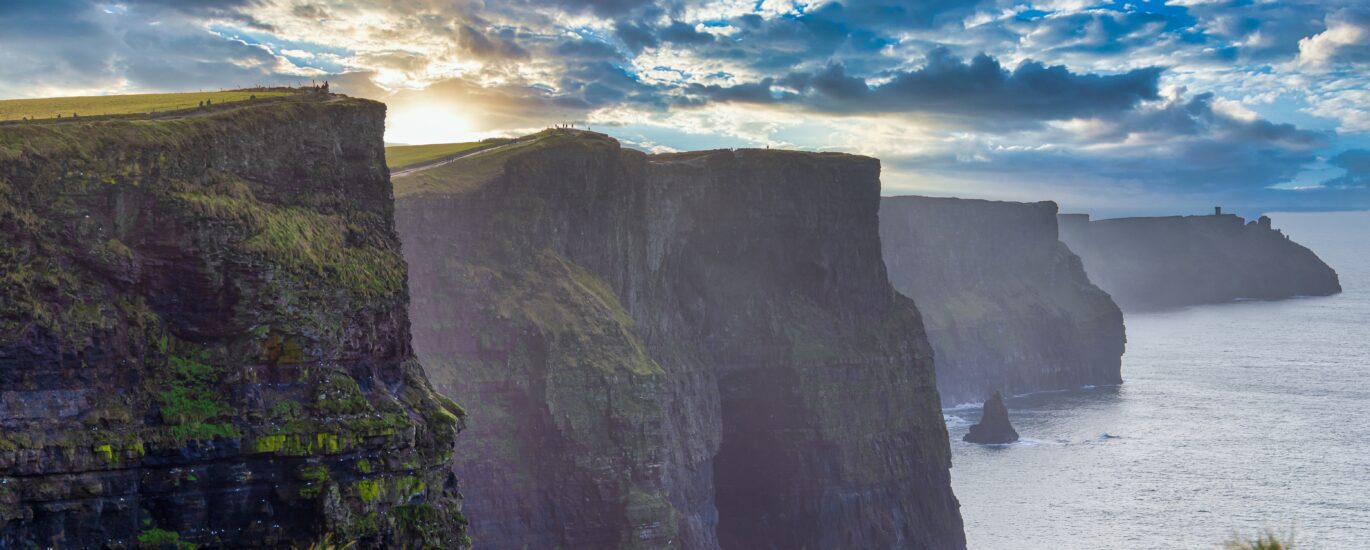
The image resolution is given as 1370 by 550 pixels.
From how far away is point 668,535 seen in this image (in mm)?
84125

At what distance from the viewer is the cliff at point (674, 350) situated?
8369cm

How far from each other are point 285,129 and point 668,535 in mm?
40555

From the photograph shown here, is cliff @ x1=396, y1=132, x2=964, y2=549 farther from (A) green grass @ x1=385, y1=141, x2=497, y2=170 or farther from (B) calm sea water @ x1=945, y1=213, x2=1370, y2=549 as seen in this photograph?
(B) calm sea water @ x1=945, y1=213, x2=1370, y2=549

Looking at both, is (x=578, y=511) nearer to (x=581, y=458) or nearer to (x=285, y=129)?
(x=581, y=458)

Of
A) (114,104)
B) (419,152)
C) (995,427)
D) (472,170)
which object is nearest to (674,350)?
(472,170)

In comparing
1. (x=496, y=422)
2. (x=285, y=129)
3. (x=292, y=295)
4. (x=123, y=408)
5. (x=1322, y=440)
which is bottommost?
(x=1322, y=440)

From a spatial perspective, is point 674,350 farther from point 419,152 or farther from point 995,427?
point 995,427

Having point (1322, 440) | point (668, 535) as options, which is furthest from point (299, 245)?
point (1322, 440)

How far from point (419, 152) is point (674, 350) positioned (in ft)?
82.0

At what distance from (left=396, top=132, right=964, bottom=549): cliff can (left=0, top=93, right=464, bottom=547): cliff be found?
30977mm

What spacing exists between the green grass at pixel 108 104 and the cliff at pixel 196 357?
8139mm

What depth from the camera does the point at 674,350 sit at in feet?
343

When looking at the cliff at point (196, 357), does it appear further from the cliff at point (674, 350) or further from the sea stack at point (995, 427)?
the sea stack at point (995, 427)

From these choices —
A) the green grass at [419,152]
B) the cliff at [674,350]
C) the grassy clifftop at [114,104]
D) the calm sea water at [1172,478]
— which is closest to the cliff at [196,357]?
the grassy clifftop at [114,104]
